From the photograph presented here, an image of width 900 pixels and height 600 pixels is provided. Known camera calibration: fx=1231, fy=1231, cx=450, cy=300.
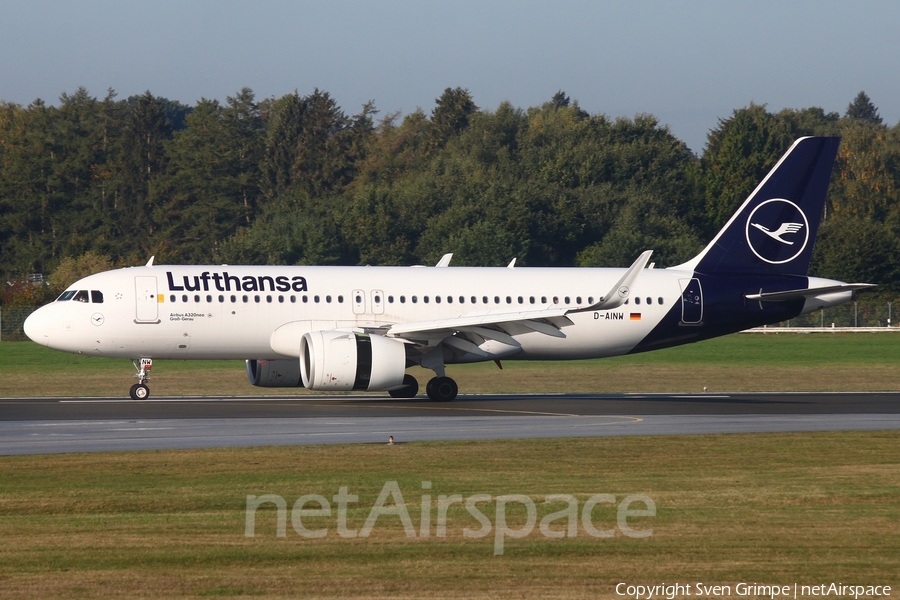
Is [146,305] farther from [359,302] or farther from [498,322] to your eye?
[498,322]

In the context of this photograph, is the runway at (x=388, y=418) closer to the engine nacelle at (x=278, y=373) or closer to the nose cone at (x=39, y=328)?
the engine nacelle at (x=278, y=373)

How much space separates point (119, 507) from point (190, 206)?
96198 millimetres

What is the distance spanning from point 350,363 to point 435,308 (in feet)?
14.0

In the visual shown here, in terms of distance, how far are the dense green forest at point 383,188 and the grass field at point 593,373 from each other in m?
24.4

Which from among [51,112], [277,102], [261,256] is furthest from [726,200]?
[51,112]

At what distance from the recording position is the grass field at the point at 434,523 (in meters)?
10.8

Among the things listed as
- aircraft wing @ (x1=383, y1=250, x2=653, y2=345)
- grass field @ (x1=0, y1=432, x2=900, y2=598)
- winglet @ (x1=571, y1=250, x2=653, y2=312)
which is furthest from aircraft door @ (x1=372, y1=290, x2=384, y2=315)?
grass field @ (x1=0, y1=432, x2=900, y2=598)

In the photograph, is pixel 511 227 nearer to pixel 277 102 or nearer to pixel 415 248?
pixel 415 248

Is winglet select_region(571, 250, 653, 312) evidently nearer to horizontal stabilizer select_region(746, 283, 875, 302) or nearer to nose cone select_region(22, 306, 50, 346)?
horizontal stabilizer select_region(746, 283, 875, 302)

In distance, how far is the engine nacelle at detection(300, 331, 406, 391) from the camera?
1107 inches

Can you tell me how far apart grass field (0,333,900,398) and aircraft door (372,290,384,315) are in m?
6.17

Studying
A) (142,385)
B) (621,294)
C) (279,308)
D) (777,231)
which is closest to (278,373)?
(279,308)

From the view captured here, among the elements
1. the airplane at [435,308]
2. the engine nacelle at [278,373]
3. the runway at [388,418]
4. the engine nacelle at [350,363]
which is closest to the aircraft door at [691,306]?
the airplane at [435,308]

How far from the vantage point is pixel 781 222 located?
34406 mm
